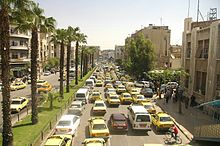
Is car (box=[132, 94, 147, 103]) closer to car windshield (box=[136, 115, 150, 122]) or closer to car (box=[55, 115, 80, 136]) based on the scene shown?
car windshield (box=[136, 115, 150, 122])

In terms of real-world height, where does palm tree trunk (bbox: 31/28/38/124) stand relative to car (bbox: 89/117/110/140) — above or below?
above

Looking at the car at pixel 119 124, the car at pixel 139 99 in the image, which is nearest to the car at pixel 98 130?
the car at pixel 119 124

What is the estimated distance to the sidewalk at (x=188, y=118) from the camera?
25.2 m

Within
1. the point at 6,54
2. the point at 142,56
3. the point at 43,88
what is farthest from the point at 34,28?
the point at 142,56

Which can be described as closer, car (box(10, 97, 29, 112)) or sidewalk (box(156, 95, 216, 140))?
sidewalk (box(156, 95, 216, 140))

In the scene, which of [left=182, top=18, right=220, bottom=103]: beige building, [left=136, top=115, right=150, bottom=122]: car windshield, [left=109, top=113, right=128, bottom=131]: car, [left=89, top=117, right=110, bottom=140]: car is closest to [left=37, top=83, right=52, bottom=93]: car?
[left=182, top=18, right=220, bottom=103]: beige building

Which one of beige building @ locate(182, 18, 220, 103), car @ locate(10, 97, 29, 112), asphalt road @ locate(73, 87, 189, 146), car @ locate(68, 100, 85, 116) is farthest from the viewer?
beige building @ locate(182, 18, 220, 103)

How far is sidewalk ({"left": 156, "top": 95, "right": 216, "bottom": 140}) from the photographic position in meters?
25.2

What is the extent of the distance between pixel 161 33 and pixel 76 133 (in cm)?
7727

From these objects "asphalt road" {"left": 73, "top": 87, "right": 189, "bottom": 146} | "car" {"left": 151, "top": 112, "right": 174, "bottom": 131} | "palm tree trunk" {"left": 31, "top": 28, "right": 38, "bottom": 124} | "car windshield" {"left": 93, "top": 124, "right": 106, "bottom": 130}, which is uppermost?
"palm tree trunk" {"left": 31, "top": 28, "right": 38, "bottom": 124}

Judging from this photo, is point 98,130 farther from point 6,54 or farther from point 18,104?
point 18,104

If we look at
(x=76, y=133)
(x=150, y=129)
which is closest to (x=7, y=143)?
(x=76, y=133)

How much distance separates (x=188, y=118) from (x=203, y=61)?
8965 millimetres

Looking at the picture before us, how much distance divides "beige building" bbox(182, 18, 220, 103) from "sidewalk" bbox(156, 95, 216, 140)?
87.7 inches
